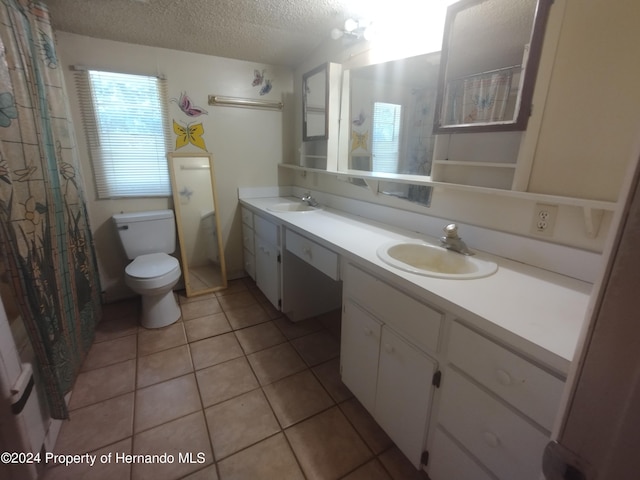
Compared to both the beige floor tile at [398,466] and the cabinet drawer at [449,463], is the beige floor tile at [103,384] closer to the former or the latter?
the beige floor tile at [398,466]

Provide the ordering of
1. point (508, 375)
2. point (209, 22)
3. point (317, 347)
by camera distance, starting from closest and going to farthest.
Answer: point (508, 375) → point (209, 22) → point (317, 347)

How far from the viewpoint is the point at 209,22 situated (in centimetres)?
187

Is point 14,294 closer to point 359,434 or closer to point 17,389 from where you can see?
point 17,389

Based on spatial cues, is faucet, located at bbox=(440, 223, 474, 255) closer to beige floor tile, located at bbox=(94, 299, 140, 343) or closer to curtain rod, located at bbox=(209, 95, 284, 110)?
curtain rod, located at bbox=(209, 95, 284, 110)

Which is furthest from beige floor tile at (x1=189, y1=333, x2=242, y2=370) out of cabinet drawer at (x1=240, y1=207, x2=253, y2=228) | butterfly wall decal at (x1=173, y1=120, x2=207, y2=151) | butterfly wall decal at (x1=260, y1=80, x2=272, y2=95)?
butterfly wall decal at (x1=260, y1=80, x2=272, y2=95)

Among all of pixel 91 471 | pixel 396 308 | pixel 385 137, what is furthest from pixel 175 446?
pixel 385 137

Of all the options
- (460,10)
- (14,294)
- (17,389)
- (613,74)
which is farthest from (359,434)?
(460,10)

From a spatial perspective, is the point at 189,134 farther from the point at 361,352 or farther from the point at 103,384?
the point at 361,352

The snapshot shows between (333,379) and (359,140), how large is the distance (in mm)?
1541

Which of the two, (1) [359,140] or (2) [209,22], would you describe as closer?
(2) [209,22]

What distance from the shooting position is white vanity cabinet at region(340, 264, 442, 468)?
1.02m

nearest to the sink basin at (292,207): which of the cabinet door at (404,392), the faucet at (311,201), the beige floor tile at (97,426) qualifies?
the faucet at (311,201)

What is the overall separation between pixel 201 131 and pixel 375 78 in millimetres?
1485

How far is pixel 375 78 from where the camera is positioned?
1839 millimetres
